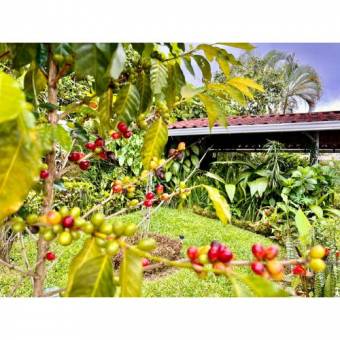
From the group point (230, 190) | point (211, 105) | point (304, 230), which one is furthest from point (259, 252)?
point (230, 190)

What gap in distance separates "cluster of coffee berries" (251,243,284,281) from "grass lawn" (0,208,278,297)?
101 centimetres

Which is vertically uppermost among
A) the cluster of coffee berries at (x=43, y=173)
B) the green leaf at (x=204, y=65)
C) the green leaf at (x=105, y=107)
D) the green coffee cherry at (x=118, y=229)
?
the green leaf at (x=204, y=65)

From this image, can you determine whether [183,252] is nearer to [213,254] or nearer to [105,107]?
[105,107]

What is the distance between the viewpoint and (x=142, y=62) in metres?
0.48

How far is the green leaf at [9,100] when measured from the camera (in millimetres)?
200

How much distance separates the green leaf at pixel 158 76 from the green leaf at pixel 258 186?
9.76 ft

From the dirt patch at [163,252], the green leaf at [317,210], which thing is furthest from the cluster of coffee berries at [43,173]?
the green leaf at [317,210]

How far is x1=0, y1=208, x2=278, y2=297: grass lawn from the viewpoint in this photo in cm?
199

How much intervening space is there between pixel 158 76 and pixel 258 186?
3019mm

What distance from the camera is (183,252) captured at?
2.58 metres

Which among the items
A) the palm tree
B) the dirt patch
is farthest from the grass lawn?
the palm tree

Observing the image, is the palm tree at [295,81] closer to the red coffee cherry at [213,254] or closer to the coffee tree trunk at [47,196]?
the coffee tree trunk at [47,196]

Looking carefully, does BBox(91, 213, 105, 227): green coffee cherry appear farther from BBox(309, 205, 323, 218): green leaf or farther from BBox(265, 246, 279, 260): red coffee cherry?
BBox(309, 205, 323, 218): green leaf
